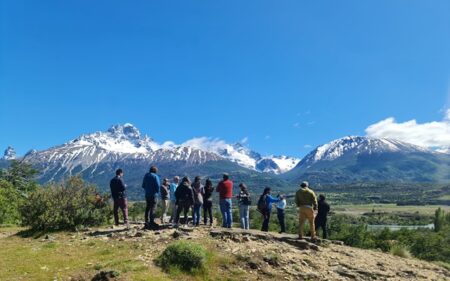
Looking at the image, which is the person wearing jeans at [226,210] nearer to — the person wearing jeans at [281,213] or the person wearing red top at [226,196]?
the person wearing red top at [226,196]

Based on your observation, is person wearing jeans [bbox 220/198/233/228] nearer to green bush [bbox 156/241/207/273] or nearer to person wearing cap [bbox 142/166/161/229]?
person wearing cap [bbox 142/166/161/229]

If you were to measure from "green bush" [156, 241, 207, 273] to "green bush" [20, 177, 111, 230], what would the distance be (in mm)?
10028

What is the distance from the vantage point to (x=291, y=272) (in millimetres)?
17500

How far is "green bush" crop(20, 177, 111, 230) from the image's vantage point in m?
24.5

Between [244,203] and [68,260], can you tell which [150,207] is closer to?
[244,203]

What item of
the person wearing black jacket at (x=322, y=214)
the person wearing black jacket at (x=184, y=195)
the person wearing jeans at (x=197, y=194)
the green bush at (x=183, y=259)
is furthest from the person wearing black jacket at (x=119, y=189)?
the person wearing black jacket at (x=322, y=214)

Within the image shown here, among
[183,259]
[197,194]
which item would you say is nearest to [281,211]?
[197,194]

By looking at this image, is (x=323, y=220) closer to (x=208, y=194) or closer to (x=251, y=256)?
(x=208, y=194)

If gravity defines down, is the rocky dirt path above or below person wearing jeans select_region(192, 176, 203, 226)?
below

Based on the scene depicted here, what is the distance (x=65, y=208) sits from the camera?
24969mm

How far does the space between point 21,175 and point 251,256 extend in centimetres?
7975

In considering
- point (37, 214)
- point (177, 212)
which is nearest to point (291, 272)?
point (177, 212)

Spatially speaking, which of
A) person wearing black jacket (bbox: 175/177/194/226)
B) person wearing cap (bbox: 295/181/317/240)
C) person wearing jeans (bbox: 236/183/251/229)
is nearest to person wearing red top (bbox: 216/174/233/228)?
person wearing jeans (bbox: 236/183/251/229)

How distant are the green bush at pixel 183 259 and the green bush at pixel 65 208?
10.0 meters
